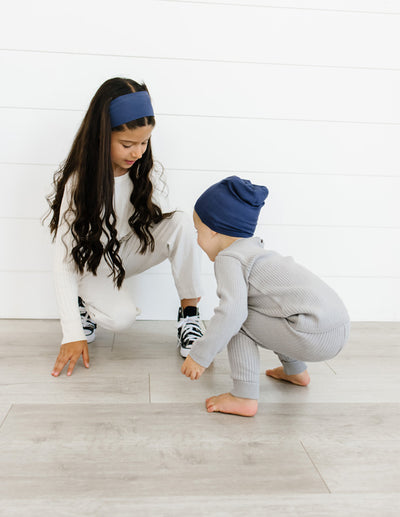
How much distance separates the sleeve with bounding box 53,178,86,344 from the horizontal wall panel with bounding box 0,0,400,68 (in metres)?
0.53

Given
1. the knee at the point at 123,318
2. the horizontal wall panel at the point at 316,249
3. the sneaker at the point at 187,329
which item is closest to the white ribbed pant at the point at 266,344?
the sneaker at the point at 187,329

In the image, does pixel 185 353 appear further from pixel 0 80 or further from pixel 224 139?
pixel 0 80

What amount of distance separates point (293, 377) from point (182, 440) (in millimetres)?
423

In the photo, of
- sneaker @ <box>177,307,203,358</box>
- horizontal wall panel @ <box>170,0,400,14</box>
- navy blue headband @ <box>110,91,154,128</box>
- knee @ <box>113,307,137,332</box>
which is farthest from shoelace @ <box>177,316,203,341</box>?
horizontal wall panel @ <box>170,0,400,14</box>

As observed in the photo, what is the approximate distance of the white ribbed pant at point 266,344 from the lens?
1294mm

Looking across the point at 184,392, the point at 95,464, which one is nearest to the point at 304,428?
the point at 184,392

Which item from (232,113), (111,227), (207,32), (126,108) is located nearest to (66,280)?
(111,227)

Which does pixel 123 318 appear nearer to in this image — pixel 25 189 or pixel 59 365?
pixel 59 365

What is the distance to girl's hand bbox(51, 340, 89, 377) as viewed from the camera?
1.47 m

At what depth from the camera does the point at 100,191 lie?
4.84ft

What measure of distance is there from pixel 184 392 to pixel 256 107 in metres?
0.97

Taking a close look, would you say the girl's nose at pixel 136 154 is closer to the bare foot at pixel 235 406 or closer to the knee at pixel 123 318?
the knee at pixel 123 318

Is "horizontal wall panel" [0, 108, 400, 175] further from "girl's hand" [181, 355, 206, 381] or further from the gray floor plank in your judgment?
the gray floor plank

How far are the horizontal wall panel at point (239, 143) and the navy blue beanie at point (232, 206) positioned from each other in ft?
1.77
